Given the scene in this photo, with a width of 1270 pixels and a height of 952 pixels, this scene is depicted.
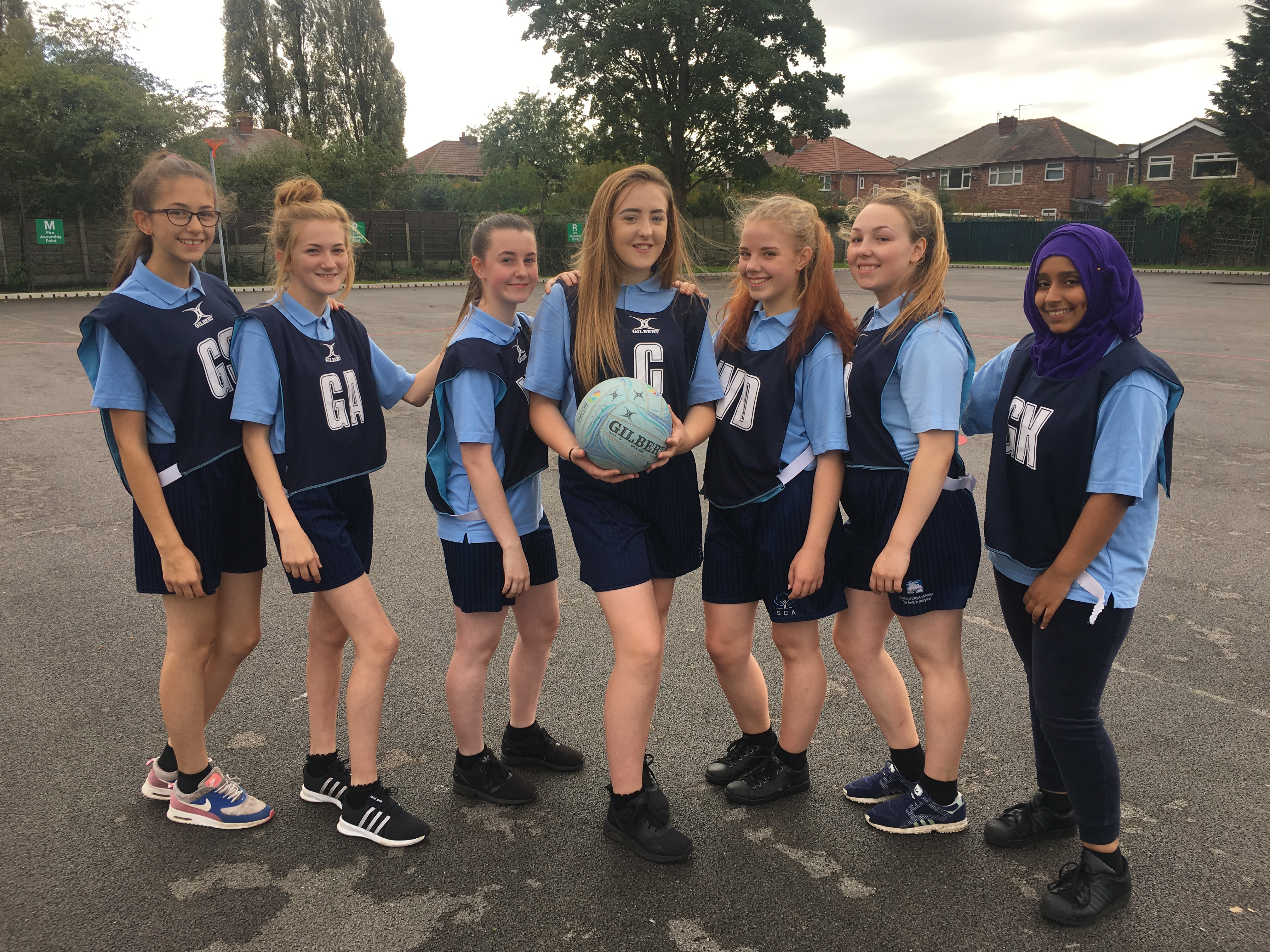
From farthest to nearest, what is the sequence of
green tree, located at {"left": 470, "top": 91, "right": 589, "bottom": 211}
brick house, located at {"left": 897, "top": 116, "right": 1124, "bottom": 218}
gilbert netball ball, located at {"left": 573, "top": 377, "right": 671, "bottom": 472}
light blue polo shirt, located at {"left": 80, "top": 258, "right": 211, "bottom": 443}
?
brick house, located at {"left": 897, "top": 116, "right": 1124, "bottom": 218}
green tree, located at {"left": 470, "top": 91, "right": 589, "bottom": 211}
light blue polo shirt, located at {"left": 80, "top": 258, "right": 211, "bottom": 443}
gilbert netball ball, located at {"left": 573, "top": 377, "right": 671, "bottom": 472}

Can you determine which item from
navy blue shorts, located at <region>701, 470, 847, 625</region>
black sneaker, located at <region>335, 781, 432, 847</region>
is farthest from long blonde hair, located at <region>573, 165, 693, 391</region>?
black sneaker, located at <region>335, 781, 432, 847</region>

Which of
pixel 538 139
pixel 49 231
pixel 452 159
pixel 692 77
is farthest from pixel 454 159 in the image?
pixel 49 231

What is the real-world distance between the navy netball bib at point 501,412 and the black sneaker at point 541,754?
0.93 m

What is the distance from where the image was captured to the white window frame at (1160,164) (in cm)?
5578

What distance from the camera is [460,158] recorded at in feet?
228

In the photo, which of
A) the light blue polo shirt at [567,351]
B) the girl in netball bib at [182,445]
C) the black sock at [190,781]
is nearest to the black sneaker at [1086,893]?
the light blue polo shirt at [567,351]

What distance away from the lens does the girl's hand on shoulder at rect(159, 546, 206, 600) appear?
2764 millimetres

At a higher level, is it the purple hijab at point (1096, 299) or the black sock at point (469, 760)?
the purple hijab at point (1096, 299)

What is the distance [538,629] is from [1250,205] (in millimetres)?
47360

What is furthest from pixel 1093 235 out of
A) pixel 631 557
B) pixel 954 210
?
pixel 954 210

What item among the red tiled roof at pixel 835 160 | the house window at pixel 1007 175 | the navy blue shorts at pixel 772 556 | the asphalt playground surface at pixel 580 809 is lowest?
the asphalt playground surface at pixel 580 809

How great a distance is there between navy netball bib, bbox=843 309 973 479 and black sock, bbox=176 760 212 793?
2.33 metres

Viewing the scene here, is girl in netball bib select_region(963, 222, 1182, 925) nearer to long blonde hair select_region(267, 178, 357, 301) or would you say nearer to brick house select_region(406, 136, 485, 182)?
long blonde hair select_region(267, 178, 357, 301)

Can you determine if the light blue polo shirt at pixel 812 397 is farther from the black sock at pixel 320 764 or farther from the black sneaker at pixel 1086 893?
the black sock at pixel 320 764
